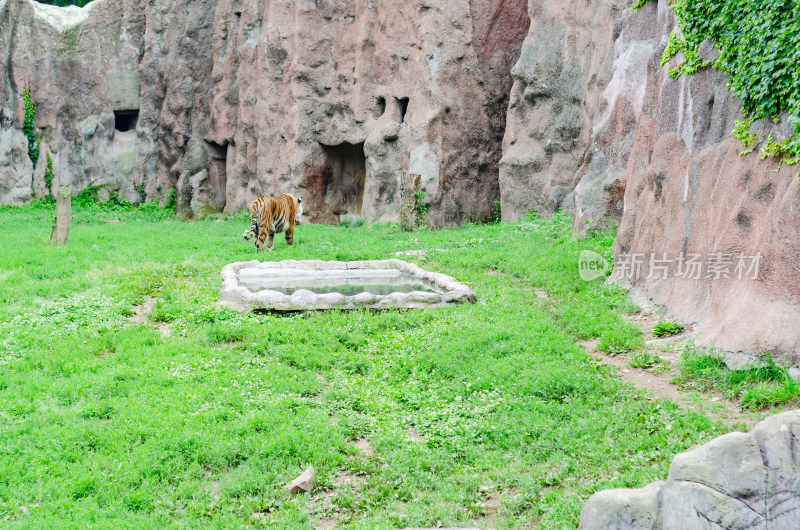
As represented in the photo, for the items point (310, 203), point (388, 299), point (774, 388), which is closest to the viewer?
point (774, 388)

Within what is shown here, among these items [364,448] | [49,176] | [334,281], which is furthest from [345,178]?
[364,448]

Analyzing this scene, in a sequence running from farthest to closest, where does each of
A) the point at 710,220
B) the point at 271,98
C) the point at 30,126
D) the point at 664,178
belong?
the point at 30,126, the point at 271,98, the point at 664,178, the point at 710,220

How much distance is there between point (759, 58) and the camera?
22.6 feet

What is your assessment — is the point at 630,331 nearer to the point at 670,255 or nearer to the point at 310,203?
the point at 670,255

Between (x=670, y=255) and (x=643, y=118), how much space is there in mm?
2599

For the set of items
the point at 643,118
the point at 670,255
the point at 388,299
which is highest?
the point at 643,118

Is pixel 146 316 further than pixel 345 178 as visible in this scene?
No

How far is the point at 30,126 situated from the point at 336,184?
1206 centimetres

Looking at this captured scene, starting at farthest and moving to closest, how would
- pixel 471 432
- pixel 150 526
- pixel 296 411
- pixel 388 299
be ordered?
pixel 388 299 → pixel 296 411 → pixel 471 432 → pixel 150 526

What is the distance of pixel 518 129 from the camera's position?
18828mm

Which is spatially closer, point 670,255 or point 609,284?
point 670,255

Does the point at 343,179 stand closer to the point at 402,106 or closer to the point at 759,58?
the point at 402,106

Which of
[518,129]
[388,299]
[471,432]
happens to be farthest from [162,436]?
[518,129]

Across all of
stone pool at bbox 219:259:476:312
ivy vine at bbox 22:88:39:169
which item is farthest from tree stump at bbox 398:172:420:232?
ivy vine at bbox 22:88:39:169
